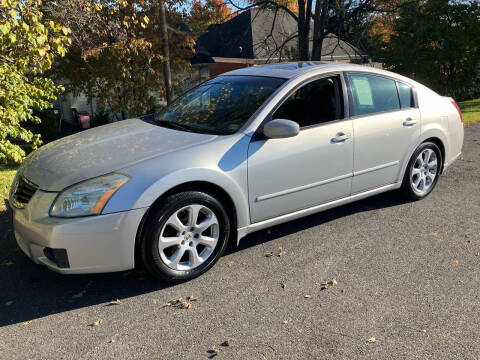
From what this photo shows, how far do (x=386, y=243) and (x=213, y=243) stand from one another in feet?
5.68

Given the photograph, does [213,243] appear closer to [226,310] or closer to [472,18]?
[226,310]

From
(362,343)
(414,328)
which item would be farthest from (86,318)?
(414,328)

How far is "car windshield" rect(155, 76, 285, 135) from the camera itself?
4113 mm

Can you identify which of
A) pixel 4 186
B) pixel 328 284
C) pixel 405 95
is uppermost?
pixel 405 95

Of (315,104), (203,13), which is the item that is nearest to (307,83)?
(315,104)

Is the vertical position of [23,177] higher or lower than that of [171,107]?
lower

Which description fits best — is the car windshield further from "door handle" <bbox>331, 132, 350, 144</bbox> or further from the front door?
"door handle" <bbox>331, 132, 350, 144</bbox>

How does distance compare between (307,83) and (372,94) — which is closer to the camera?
(307,83)

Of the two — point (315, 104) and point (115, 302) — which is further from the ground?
point (315, 104)

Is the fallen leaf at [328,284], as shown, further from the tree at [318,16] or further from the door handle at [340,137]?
the tree at [318,16]

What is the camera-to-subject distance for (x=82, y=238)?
10.5 feet

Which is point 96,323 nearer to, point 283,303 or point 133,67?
point 283,303

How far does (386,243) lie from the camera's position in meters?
4.34

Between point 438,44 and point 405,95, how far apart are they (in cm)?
1448
